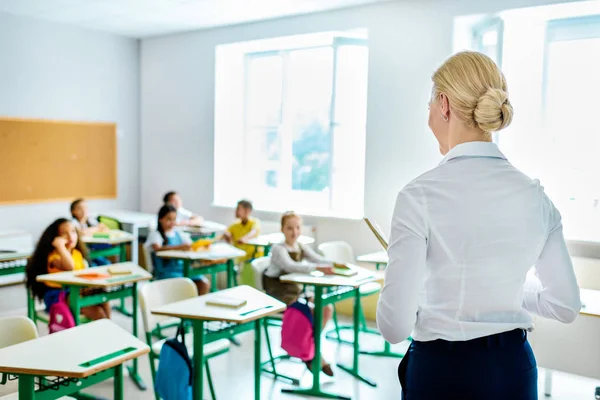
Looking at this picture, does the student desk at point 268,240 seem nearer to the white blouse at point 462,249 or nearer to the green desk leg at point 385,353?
the green desk leg at point 385,353

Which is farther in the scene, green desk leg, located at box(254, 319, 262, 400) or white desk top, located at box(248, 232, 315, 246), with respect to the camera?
white desk top, located at box(248, 232, 315, 246)

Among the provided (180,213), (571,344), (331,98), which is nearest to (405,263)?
(571,344)

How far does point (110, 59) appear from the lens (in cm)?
729

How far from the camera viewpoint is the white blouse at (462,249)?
1034mm

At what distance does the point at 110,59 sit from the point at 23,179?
193 cm

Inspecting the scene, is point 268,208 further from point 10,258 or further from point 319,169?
point 10,258

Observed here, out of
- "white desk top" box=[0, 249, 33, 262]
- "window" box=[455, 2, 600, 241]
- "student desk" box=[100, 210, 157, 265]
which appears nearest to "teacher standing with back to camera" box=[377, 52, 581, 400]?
"window" box=[455, 2, 600, 241]

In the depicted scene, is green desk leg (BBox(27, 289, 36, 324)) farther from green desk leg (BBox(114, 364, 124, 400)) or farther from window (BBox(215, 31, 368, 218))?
window (BBox(215, 31, 368, 218))

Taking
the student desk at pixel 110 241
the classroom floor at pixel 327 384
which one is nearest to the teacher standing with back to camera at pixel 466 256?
the classroom floor at pixel 327 384

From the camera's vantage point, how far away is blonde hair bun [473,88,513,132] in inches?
40.9

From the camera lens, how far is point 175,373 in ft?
9.05

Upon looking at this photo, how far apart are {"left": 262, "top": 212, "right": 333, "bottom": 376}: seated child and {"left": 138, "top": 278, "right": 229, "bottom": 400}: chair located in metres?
0.89

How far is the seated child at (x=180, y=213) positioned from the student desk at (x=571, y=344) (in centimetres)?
377

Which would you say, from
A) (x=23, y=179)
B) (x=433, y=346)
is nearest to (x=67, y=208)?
(x=23, y=179)
